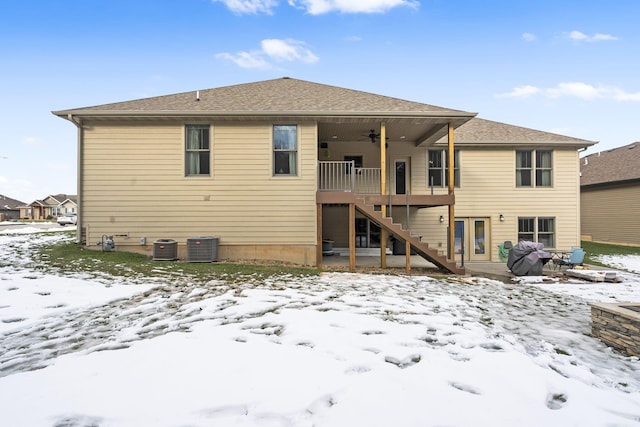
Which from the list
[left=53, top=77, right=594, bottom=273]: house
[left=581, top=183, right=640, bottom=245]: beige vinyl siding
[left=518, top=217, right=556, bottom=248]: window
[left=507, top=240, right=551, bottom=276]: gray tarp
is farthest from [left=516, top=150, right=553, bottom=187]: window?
[left=581, top=183, right=640, bottom=245]: beige vinyl siding

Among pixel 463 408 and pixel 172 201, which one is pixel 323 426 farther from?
pixel 172 201

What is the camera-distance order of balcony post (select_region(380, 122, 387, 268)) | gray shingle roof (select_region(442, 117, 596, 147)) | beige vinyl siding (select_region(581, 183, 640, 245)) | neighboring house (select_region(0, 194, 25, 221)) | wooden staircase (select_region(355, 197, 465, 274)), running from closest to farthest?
wooden staircase (select_region(355, 197, 465, 274)) < balcony post (select_region(380, 122, 387, 268)) < gray shingle roof (select_region(442, 117, 596, 147)) < beige vinyl siding (select_region(581, 183, 640, 245)) < neighboring house (select_region(0, 194, 25, 221))

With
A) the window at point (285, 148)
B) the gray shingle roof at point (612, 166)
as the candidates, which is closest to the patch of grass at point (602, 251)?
the gray shingle roof at point (612, 166)

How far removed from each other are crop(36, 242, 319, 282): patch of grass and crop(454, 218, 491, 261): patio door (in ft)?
23.9

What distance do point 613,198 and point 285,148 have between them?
1986cm

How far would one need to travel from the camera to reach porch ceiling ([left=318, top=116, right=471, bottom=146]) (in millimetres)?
10016

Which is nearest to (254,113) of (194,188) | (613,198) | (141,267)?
(194,188)

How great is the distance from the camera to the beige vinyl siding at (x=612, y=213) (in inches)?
704

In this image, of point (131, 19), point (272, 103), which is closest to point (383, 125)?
point (272, 103)

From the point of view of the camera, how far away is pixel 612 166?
20312 mm

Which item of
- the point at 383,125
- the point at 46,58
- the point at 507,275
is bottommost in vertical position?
the point at 507,275

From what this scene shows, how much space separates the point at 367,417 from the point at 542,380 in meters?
1.77

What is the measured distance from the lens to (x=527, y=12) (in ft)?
57.1

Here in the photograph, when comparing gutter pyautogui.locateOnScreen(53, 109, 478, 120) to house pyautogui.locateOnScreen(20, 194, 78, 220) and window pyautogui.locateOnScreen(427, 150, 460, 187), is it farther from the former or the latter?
house pyautogui.locateOnScreen(20, 194, 78, 220)
